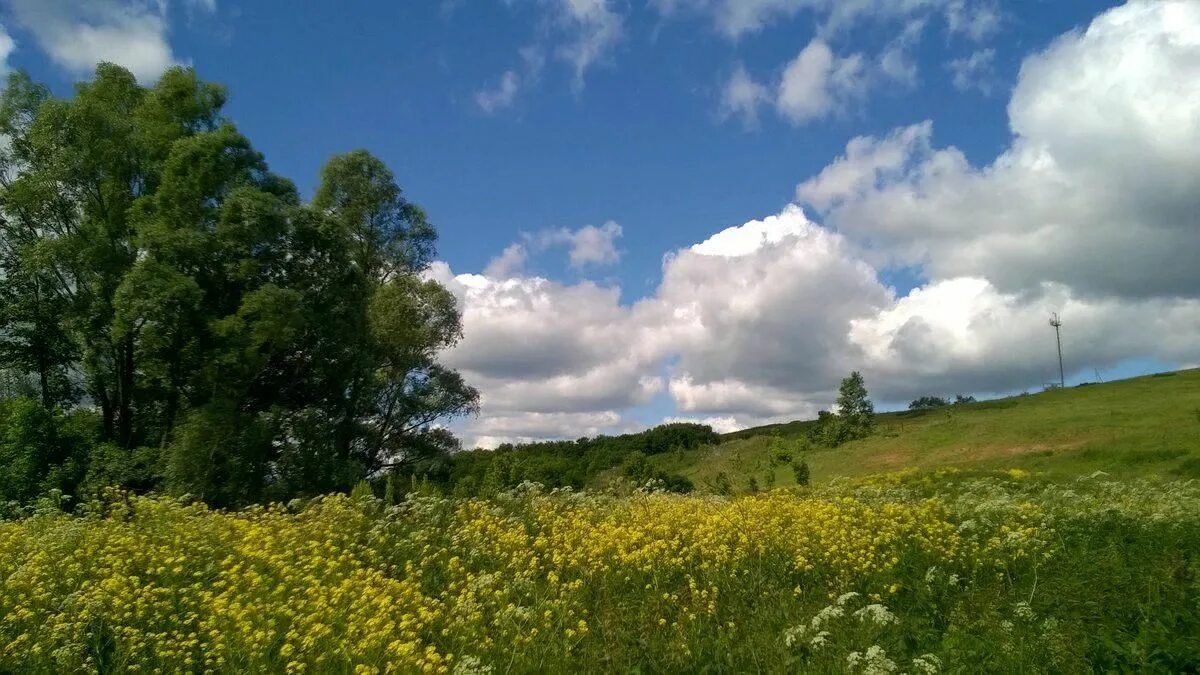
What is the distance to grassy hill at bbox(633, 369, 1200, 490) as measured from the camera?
27.8 meters

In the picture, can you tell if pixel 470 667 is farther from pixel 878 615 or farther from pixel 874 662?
pixel 878 615

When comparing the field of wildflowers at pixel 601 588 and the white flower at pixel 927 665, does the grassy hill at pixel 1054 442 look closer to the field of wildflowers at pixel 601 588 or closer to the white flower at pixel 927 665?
the field of wildflowers at pixel 601 588

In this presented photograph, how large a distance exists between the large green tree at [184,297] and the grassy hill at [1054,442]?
1353cm

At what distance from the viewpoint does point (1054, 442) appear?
36.1m

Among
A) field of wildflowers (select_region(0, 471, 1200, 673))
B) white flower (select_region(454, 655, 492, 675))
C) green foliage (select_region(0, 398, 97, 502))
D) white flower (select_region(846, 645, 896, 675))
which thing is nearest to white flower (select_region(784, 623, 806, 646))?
field of wildflowers (select_region(0, 471, 1200, 673))

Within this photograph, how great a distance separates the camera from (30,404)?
2275 cm

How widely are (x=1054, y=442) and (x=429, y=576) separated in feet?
119

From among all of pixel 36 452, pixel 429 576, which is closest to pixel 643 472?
pixel 36 452

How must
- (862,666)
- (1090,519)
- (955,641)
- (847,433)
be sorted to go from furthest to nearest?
(847,433), (1090,519), (955,641), (862,666)

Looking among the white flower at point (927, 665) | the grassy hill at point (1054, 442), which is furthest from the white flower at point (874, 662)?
the grassy hill at point (1054, 442)

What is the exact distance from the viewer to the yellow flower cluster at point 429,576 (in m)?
6.09

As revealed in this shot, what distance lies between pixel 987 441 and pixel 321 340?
33563 mm

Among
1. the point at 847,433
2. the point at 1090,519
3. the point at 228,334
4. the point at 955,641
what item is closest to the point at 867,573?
the point at 955,641

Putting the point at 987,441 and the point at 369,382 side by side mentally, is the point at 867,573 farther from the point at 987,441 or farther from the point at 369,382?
the point at 987,441
